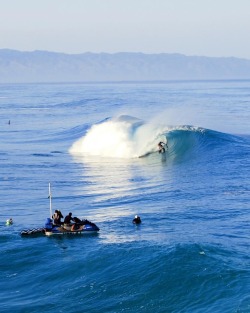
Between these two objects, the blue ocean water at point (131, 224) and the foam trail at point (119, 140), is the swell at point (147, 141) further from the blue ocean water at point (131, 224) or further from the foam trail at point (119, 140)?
the blue ocean water at point (131, 224)

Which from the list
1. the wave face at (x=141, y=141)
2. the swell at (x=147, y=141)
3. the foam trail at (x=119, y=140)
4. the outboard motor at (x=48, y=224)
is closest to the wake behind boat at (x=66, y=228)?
the outboard motor at (x=48, y=224)

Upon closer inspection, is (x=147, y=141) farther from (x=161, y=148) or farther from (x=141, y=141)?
(x=161, y=148)

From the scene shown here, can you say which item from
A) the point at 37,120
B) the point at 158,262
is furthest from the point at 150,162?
the point at 37,120

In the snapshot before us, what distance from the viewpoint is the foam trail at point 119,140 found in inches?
2494

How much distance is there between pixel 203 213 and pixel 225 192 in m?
5.26

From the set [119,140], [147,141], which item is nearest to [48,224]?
[147,141]

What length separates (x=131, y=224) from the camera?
3525 cm

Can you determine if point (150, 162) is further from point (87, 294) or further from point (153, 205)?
point (87, 294)

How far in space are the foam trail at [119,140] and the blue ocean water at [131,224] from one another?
0.18 metres

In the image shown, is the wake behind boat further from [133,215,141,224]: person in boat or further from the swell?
the swell

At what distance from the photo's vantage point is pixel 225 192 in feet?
138

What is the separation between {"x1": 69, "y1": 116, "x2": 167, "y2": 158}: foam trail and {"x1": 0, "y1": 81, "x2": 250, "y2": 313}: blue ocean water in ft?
0.61

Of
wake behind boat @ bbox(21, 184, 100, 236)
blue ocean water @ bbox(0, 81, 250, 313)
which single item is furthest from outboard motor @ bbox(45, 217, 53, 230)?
blue ocean water @ bbox(0, 81, 250, 313)

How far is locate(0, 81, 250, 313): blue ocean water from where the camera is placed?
1038 inches
